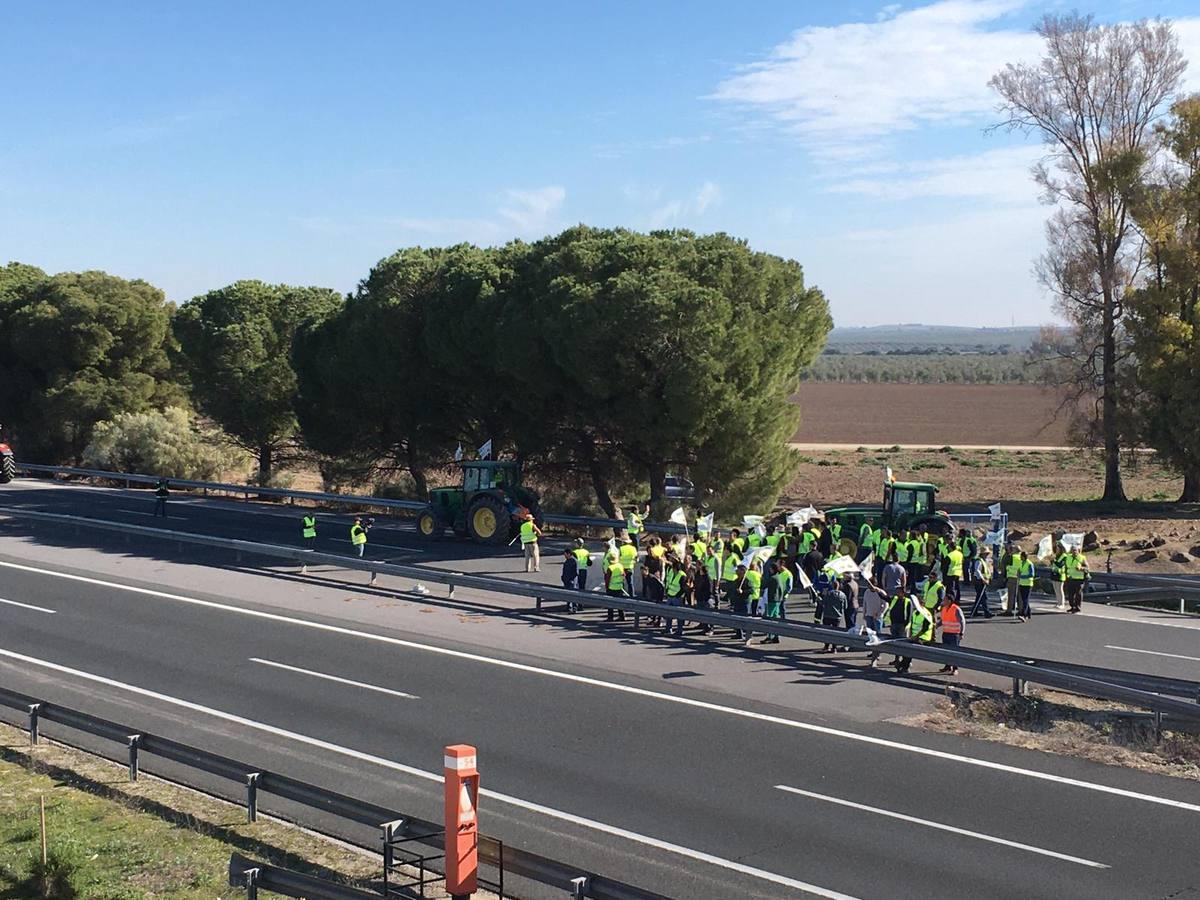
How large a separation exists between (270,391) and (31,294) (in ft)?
60.4

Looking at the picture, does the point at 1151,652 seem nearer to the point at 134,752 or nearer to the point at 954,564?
the point at 954,564

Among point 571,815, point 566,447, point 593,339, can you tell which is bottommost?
point 571,815

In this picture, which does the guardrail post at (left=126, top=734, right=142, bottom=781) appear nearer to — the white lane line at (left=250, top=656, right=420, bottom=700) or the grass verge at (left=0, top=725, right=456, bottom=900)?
the grass verge at (left=0, top=725, right=456, bottom=900)

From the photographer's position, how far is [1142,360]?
41.4 meters

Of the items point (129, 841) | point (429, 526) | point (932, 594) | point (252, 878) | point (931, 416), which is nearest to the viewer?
point (252, 878)

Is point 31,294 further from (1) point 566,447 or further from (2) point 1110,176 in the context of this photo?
(2) point 1110,176

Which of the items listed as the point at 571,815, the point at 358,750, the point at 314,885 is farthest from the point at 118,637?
the point at 314,885

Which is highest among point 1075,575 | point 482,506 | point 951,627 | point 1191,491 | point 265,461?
point 265,461

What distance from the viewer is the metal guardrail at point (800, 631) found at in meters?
14.9

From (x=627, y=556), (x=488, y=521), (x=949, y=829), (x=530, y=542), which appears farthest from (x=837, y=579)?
(x=488, y=521)

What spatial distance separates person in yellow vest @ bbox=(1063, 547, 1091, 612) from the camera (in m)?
23.8

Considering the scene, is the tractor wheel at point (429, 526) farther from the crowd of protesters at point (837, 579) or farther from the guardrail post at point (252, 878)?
the guardrail post at point (252, 878)

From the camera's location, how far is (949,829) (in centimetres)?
1159

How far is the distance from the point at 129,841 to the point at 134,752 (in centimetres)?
214
